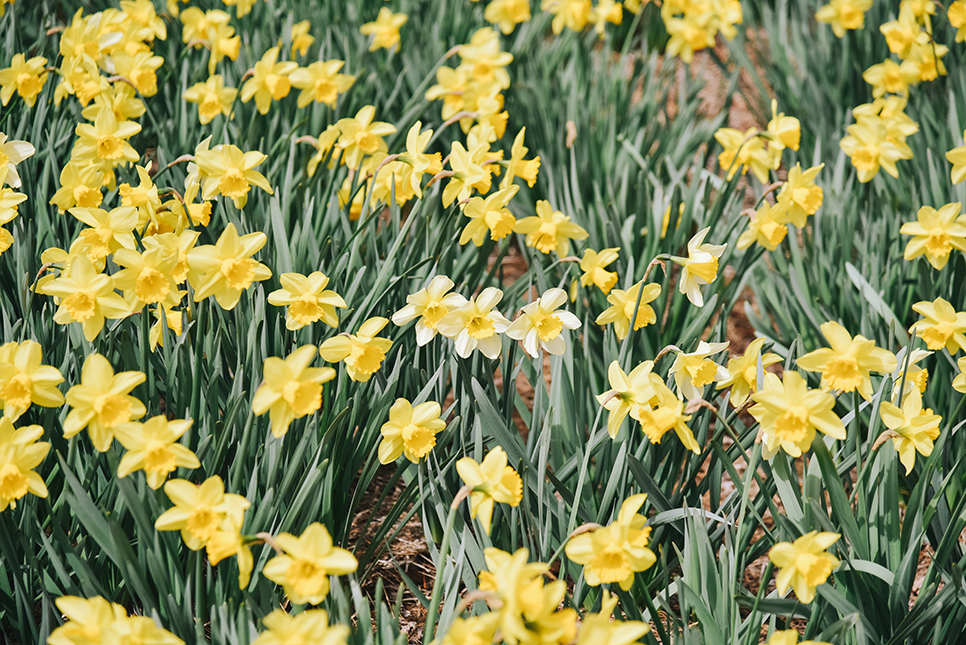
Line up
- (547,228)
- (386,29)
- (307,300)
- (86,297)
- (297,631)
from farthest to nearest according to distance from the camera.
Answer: (386,29), (547,228), (307,300), (86,297), (297,631)

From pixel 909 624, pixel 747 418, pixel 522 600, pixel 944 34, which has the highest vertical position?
pixel 944 34

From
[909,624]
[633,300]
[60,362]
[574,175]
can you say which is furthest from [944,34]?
[60,362]

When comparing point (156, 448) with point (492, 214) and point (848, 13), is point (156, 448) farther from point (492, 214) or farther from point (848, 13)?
point (848, 13)

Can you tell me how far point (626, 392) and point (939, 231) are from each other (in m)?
1.09

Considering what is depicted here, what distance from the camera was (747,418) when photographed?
2.62 metres

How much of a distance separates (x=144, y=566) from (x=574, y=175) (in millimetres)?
1848

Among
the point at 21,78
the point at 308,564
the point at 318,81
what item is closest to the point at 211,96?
the point at 318,81

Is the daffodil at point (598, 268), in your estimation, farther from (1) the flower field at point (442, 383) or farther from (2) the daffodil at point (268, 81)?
(2) the daffodil at point (268, 81)

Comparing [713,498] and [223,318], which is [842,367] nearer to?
[713,498]

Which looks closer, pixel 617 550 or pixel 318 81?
pixel 617 550

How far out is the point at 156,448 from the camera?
114 centimetres

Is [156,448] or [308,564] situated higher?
[156,448]

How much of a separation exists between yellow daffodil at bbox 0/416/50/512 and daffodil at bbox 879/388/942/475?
1.46 metres

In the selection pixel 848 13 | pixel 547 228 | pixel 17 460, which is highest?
pixel 848 13
